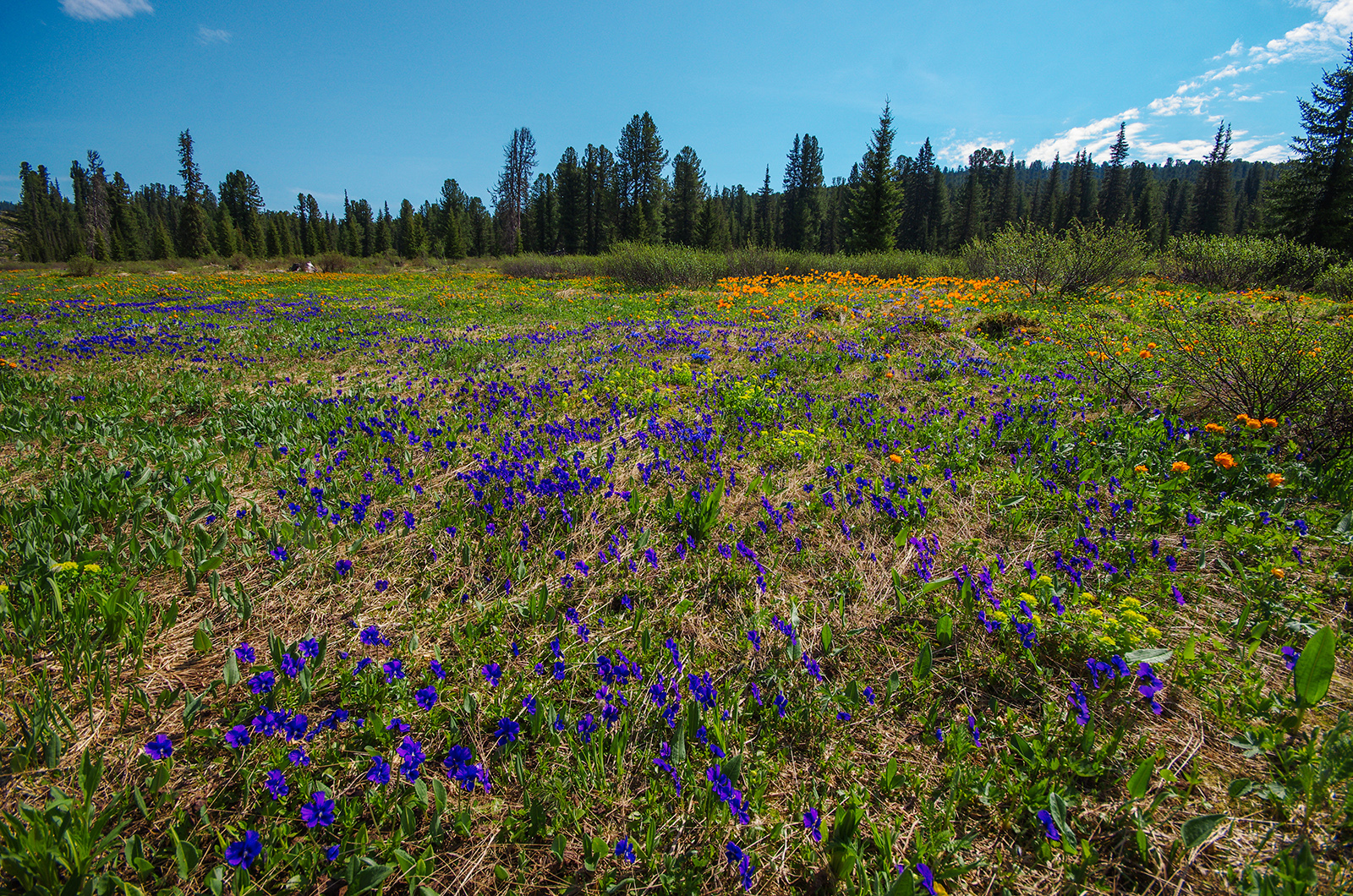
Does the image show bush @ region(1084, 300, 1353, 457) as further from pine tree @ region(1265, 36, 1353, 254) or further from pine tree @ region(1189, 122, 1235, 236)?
pine tree @ region(1189, 122, 1235, 236)

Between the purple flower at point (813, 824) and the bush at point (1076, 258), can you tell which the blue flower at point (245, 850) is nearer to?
the purple flower at point (813, 824)

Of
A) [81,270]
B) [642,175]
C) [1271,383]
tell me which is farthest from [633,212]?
[1271,383]

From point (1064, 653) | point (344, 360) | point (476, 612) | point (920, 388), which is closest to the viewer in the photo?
point (1064, 653)

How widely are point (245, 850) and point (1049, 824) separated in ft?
7.80

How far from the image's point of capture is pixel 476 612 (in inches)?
99.4

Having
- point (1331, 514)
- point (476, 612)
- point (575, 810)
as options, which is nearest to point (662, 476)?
point (476, 612)

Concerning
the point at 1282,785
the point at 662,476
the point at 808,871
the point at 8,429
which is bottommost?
the point at 808,871

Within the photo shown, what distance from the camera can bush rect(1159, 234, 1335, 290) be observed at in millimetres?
14961

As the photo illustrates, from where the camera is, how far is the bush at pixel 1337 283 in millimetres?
14188

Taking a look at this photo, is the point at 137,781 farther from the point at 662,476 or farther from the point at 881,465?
the point at 881,465

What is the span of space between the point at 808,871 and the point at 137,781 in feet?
7.26

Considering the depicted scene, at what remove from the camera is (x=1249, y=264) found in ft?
49.3

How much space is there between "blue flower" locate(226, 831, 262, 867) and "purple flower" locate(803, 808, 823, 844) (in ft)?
5.16

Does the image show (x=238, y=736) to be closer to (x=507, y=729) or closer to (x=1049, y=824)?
(x=507, y=729)
